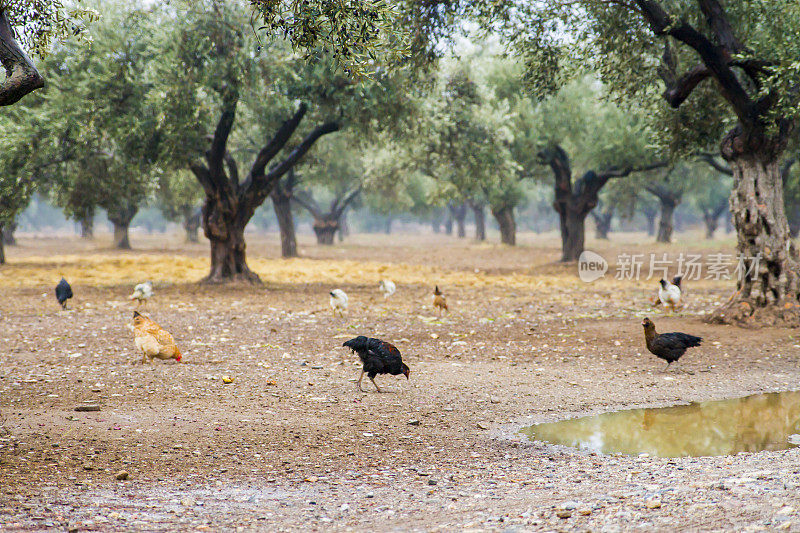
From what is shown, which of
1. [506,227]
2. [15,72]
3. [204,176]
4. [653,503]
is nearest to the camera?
[653,503]

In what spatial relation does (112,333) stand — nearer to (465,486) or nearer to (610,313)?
(465,486)

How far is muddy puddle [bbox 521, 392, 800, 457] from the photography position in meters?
7.63

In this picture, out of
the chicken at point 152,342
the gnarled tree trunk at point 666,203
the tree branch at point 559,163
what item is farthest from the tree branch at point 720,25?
the gnarled tree trunk at point 666,203

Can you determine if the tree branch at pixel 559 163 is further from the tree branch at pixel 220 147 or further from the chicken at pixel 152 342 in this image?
the chicken at pixel 152 342

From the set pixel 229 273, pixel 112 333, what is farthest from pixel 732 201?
pixel 229 273

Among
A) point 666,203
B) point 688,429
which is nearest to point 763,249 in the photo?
point 688,429

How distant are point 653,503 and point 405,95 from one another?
18337mm

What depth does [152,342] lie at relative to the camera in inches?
438

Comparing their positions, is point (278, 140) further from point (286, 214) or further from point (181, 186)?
point (286, 214)

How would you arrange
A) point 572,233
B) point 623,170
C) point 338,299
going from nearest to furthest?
point 338,299 → point 623,170 → point 572,233

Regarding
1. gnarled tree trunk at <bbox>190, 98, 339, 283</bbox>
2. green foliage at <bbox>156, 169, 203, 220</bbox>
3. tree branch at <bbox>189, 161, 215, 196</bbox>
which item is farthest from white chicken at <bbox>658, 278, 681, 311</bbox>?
green foliage at <bbox>156, 169, 203, 220</bbox>

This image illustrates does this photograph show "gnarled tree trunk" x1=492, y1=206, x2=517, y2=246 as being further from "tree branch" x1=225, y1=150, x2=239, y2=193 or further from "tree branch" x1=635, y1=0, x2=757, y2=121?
"tree branch" x1=635, y1=0, x2=757, y2=121

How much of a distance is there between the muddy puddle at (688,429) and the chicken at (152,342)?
20.0 feet

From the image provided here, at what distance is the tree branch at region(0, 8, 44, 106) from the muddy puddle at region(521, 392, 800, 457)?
270 inches
